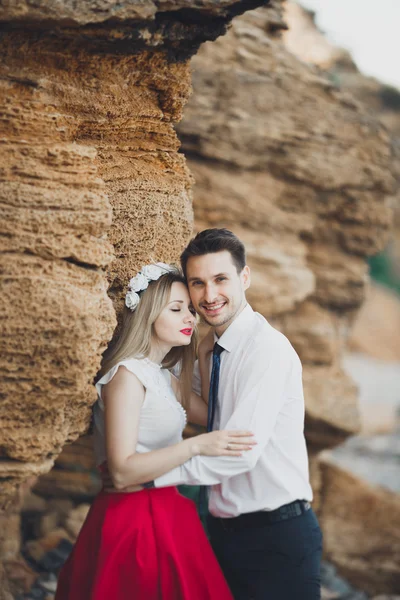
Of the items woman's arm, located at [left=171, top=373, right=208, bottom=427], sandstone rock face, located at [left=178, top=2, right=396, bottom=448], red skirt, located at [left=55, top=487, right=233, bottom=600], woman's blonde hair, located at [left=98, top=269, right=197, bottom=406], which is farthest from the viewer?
sandstone rock face, located at [left=178, top=2, right=396, bottom=448]

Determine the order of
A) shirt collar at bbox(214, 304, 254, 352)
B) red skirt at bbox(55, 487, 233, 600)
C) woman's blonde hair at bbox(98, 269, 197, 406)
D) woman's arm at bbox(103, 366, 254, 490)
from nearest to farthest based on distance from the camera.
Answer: woman's arm at bbox(103, 366, 254, 490)
red skirt at bbox(55, 487, 233, 600)
woman's blonde hair at bbox(98, 269, 197, 406)
shirt collar at bbox(214, 304, 254, 352)

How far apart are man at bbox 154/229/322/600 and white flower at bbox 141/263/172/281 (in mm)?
115

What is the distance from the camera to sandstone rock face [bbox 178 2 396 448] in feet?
23.9

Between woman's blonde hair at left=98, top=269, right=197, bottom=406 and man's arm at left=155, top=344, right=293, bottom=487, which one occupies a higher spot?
woman's blonde hair at left=98, top=269, right=197, bottom=406

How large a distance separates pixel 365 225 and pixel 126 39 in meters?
5.28

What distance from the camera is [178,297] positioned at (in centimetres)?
385

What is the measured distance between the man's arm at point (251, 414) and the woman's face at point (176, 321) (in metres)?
0.37

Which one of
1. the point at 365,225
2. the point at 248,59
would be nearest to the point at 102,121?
the point at 248,59


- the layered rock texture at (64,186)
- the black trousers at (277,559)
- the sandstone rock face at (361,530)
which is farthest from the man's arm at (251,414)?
the sandstone rock face at (361,530)

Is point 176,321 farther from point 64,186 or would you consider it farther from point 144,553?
point 144,553

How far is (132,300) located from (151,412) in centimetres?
61

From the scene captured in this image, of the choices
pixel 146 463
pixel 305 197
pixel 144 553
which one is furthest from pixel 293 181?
pixel 144 553

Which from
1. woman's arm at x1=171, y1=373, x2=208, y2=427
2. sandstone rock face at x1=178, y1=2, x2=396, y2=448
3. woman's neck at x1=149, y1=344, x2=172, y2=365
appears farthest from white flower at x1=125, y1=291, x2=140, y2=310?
sandstone rock face at x1=178, y1=2, x2=396, y2=448

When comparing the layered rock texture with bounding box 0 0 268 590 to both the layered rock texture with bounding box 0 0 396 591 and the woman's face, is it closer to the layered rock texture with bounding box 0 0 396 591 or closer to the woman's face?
the layered rock texture with bounding box 0 0 396 591
